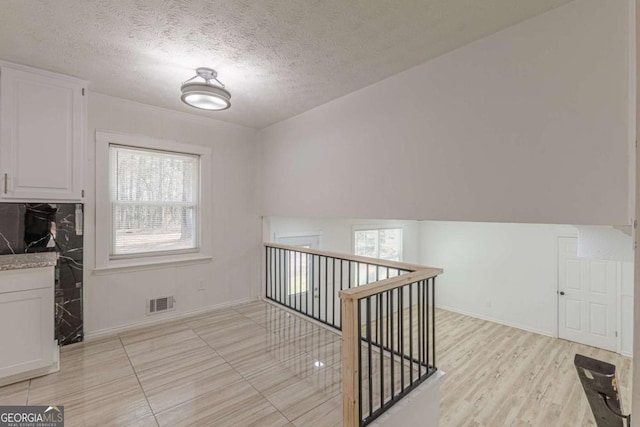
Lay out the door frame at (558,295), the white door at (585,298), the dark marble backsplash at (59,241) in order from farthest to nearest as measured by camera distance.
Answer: the white door at (585,298) < the door frame at (558,295) < the dark marble backsplash at (59,241)

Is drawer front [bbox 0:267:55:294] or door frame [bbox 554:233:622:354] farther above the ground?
drawer front [bbox 0:267:55:294]

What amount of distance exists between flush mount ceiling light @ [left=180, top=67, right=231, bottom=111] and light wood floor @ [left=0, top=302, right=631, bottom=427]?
7.85 ft

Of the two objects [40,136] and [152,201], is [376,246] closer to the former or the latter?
[152,201]

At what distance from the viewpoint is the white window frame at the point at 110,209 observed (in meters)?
3.13

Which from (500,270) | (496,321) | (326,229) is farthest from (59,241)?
(496,321)

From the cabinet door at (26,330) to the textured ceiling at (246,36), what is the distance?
197cm

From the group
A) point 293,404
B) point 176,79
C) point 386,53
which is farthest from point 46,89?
point 293,404

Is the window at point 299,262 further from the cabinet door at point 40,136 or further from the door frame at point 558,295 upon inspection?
the door frame at point 558,295

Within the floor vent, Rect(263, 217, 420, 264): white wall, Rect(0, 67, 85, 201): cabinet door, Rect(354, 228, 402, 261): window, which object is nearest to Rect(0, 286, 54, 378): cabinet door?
Rect(0, 67, 85, 201): cabinet door

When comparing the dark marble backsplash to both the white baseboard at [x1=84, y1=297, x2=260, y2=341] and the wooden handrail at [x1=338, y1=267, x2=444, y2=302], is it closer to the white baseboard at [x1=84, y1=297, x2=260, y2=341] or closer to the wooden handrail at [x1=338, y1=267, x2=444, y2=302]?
the white baseboard at [x1=84, y1=297, x2=260, y2=341]

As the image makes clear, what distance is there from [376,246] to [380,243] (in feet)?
0.45

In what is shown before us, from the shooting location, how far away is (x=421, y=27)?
1.98m

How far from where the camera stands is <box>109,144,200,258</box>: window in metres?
3.30

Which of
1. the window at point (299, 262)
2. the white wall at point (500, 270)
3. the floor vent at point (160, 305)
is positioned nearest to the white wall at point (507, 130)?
the window at point (299, 262)
